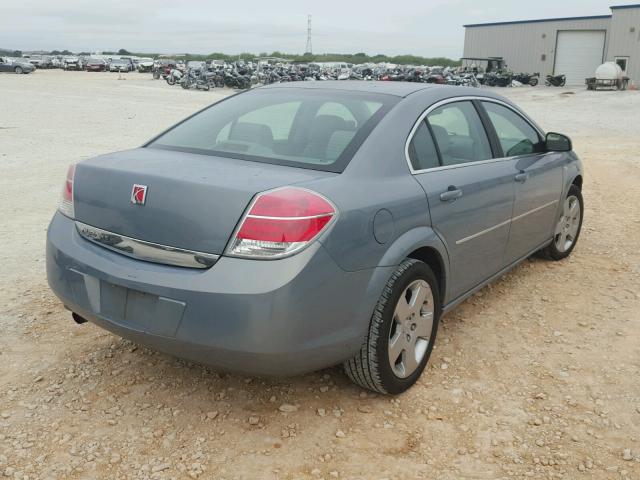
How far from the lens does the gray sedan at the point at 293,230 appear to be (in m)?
2.60

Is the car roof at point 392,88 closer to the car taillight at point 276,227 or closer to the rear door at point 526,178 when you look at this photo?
the rear door at point 526,178

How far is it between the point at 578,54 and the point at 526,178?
48756 millimetres

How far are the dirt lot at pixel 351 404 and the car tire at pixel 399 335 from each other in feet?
0.48

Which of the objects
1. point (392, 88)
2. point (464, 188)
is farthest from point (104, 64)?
point (464, 188)

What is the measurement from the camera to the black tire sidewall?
3.02 meters

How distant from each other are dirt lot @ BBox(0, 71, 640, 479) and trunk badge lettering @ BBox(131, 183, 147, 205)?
1059 mm

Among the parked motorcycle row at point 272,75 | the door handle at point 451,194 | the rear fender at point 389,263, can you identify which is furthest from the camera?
the parked motorcycle row at point 272,75

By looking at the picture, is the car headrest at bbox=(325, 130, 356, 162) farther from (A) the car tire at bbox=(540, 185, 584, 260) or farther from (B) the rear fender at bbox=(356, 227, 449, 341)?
(A) the car tire at bbox=(540, 185, 584, 260)

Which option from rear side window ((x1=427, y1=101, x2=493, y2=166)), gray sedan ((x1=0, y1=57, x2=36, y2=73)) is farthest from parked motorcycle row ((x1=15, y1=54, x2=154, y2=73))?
rear side window ((x1=427, y1=101, x2=493, y2=166))

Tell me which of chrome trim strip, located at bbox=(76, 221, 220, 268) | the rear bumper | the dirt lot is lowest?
the dirt lot

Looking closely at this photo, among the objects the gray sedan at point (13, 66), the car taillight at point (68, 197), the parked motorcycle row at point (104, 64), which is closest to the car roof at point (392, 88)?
the car taillight at point (68, 197)

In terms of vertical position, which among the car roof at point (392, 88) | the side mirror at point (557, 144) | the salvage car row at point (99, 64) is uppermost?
the salvage car row at point (99, 64)

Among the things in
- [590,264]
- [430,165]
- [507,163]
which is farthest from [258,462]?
[590,264]

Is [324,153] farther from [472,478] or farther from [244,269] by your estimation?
[472,478]
